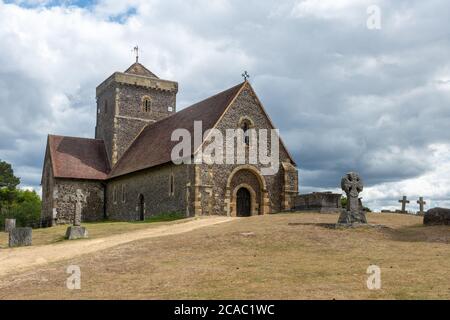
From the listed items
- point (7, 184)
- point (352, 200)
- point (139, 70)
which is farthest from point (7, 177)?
point (352, 200)

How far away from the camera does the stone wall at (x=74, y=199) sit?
42188mm

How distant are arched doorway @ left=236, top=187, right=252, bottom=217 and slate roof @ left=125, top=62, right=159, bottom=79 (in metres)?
19.2

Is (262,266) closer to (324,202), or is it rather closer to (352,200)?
(352,200)

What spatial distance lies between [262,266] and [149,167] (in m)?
22.1

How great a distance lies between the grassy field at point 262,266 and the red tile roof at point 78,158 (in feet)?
79.6

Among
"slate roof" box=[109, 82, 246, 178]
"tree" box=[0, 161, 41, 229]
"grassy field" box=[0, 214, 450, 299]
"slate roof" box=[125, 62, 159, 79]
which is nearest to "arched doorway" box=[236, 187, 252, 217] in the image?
"slate roof" box=[109, 82, 246, 178]

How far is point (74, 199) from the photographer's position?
42719 mm

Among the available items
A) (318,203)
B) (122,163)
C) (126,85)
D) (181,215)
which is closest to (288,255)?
(318,203)

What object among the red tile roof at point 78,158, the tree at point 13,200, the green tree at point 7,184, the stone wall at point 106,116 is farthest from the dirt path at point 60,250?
the green tree at point 7,184

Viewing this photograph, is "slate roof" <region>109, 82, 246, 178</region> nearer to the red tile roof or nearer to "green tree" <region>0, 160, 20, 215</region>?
the red tile roof

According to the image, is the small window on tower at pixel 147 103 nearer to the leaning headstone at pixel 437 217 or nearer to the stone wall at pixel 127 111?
the stone wall at pixel 127 111

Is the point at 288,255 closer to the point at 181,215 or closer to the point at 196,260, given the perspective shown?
the point at 196,260

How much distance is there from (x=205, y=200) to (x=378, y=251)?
15.7 m

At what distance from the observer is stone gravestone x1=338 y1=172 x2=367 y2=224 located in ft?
69.3
